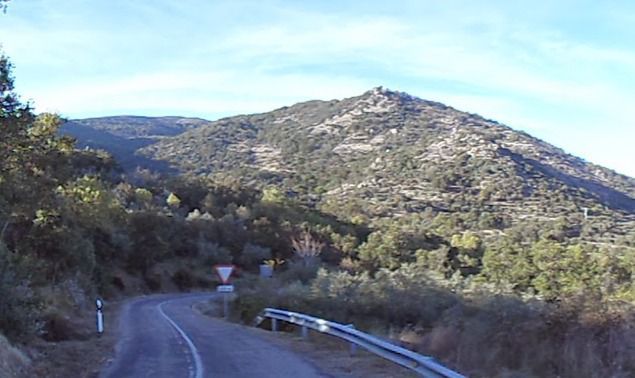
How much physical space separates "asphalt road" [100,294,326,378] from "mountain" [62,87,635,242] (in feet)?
164

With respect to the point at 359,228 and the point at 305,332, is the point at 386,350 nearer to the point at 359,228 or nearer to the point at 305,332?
the point at 305,332

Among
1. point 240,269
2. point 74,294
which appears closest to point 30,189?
point 74,294

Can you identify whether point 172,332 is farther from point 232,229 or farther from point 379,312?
point 232,229

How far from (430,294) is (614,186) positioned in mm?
86276

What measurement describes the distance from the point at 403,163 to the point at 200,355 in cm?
9879

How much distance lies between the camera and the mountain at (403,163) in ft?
300

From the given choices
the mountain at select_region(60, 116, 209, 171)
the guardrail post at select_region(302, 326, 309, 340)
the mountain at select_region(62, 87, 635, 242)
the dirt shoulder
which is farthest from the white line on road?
the mountain at select_region(60, 116, 209, 171)

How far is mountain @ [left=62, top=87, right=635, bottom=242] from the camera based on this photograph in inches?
3595

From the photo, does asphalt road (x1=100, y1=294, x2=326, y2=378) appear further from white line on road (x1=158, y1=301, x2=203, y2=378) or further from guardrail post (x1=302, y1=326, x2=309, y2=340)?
guardrail post (x1=302, y1=326, x2=309, y2=340)

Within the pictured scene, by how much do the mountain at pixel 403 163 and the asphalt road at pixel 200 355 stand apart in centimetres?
4995

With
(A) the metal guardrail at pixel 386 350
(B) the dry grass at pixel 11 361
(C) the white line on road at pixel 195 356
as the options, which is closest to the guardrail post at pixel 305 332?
(A) the metal guardrail at pixel 386 350

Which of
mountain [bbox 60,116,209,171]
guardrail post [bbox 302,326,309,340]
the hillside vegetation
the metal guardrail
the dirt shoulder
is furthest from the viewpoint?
mountain [bbox 60,116,209,171]

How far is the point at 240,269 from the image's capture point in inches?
3132

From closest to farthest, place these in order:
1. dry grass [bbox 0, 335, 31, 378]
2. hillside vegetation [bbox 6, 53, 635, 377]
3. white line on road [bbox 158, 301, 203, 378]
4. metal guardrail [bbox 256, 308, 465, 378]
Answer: metal guardrail [bbox 256, 308, 465, 378]
dry grass [bbox 0, 335, 31, 378]
white line on road [bbox 158, 301, 203, 378]
hillside vegetation [bbox 6, 53, 635, 377]
